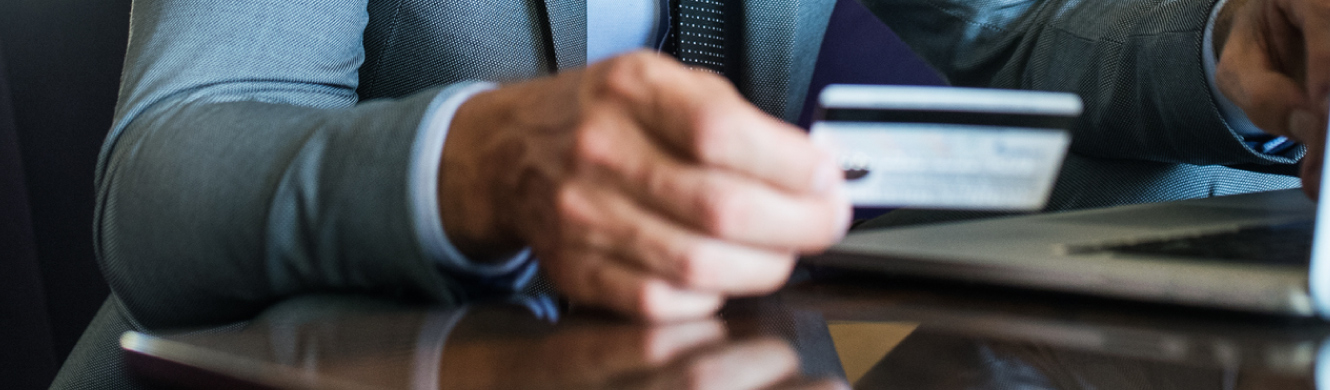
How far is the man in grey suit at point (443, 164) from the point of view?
0.66 feet

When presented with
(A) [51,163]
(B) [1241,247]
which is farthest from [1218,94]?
(A) [51,163]

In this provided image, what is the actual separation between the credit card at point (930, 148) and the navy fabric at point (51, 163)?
92 cm

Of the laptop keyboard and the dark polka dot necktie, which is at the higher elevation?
the laptop keyboard

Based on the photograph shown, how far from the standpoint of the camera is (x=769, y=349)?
21 cm

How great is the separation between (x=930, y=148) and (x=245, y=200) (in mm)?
327

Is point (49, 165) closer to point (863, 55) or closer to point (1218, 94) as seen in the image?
point (863, 55)

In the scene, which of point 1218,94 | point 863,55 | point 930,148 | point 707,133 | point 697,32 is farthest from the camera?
point 863,55

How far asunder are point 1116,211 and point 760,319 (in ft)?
1.09

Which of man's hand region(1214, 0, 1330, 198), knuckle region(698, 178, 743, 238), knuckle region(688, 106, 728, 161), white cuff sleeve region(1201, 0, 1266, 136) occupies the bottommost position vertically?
white cuff sleeve region(1201, 0, 1266, 136)

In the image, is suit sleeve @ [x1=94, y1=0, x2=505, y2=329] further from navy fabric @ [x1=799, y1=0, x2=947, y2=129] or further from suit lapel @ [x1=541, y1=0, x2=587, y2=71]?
navy fabric @ [x1=799, y1=0, x2=947, y2=129]

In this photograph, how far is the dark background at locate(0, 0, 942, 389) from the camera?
89 centimetres

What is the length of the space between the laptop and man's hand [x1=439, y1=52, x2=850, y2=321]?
4.1 inches

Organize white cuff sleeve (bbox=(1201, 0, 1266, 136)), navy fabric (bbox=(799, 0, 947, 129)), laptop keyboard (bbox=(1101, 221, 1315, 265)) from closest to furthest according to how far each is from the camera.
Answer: laptop keyboard (bbox=(1101, 221, 1315, 265)) < white cuff sleeve (bbox=(1201, 0, 1266, 136)) < navy fabric (bbox=(799, 0, 947, 129))

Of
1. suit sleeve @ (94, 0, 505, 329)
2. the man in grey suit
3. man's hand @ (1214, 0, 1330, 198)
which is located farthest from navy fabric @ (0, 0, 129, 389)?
man's hand @ (1214, 0, 1330, 198)
